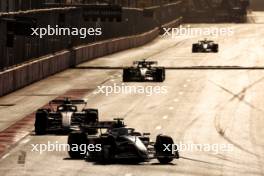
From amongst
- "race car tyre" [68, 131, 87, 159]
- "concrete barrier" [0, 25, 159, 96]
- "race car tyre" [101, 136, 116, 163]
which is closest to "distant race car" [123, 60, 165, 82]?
"concrete barrier" [0, 25, 159, 96]

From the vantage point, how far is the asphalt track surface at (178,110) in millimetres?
26297

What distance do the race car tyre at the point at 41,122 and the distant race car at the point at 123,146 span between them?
17.0 feet

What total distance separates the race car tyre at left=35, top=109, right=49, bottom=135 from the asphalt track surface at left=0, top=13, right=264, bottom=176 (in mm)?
379

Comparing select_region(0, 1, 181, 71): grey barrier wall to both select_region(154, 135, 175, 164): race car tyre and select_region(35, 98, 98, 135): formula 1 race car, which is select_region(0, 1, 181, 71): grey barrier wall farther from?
select_region(154, 135, 175, 164): race car tyre

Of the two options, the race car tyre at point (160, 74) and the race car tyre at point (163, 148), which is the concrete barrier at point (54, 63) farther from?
the race car tyre at point (163, 148)

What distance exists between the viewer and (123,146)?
2623 centimetres

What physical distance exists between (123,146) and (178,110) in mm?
15467

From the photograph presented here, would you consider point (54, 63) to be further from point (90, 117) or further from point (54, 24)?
point (90, 117)

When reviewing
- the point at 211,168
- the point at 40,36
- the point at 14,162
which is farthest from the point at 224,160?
the point at 40,36

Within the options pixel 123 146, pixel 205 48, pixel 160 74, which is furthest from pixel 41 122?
pixel 205 48

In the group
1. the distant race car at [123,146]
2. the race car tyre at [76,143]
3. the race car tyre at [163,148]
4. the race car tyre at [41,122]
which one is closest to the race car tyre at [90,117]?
the race car tyre at [41,122]

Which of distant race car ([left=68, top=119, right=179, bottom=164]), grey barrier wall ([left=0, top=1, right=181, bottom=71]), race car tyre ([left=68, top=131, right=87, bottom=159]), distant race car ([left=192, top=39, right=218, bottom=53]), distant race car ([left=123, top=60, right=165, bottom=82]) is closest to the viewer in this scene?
distant race car ([left=68, top=119, right=179, bottom=164])

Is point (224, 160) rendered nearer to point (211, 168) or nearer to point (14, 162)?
point (211, 168)

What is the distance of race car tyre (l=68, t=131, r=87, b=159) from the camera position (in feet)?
87.7
